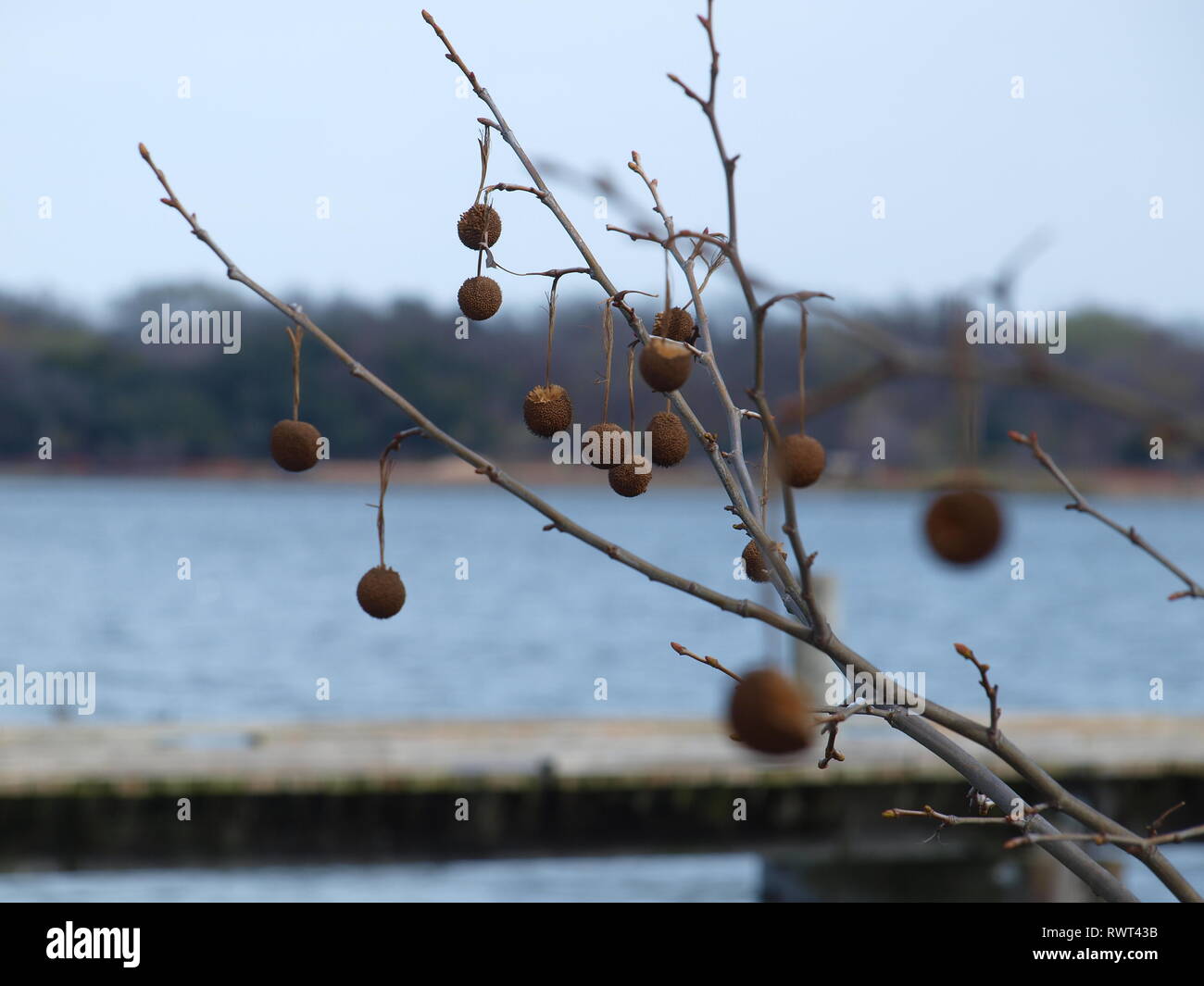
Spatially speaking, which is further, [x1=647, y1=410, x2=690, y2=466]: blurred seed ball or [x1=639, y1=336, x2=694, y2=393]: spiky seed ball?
[x1=647, y1=410, x2=690, y2=466]: blurred seed ball

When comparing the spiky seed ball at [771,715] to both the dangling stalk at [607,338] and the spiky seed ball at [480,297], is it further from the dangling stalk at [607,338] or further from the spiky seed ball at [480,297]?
the spiky seed ball at [480,297]

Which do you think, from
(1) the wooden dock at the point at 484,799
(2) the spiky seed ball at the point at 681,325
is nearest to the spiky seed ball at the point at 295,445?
(2) the spiky seed ball at the point at 681,325

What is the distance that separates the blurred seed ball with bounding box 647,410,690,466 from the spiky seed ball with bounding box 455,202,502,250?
1.46 feet

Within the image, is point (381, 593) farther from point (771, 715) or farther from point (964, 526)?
point (964, 526)

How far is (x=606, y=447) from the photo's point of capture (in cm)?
208

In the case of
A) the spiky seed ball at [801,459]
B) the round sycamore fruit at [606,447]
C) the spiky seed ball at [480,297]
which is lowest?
the spiky seed ball at [801,459]

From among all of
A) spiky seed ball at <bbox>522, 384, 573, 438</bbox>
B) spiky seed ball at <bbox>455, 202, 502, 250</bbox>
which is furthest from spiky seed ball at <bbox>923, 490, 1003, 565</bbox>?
spiky seed ball at <bbox>455, 202, 502, 250</bbox>

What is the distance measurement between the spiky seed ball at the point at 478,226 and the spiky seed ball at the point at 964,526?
3.80ft

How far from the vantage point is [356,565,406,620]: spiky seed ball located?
2092 mm

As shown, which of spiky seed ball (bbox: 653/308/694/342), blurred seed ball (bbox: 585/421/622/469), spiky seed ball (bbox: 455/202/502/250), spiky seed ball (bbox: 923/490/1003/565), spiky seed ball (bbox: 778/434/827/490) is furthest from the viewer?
spiky seed ball (bbox: 455/202/502/250)

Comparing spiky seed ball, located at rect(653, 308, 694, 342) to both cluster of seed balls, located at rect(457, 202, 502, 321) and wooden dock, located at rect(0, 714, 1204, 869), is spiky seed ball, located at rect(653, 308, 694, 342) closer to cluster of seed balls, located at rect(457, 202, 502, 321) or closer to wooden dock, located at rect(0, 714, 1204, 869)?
cluster of seed balls, located at rect(457, 202, 502, 321)

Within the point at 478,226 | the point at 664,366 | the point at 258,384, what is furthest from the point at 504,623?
the point at 664,366

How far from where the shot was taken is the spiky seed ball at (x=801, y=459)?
1504 mm
